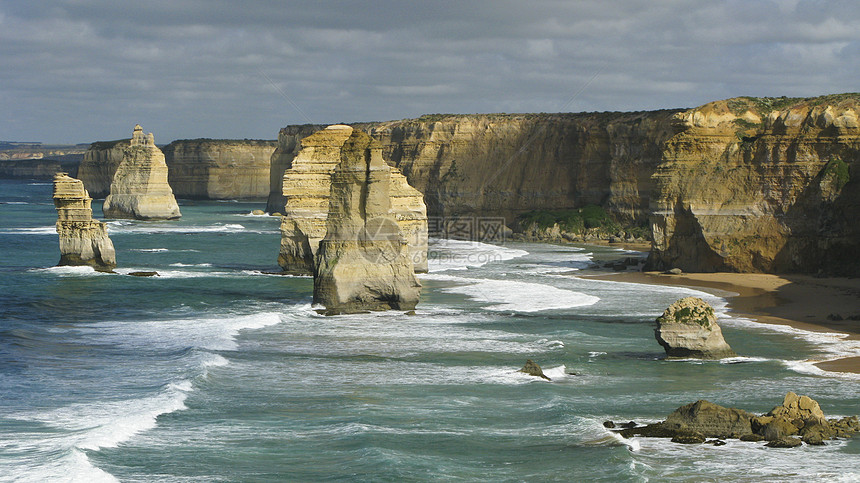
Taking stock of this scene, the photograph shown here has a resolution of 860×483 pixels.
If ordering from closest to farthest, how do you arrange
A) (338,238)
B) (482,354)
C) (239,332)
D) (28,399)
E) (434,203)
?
1. (28,399)
2. (482,354)
3. (239,332)
4. (338,238)
5. (434,203)

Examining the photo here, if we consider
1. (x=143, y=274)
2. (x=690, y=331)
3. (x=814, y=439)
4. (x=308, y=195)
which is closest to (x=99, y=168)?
(x=143, y=274)

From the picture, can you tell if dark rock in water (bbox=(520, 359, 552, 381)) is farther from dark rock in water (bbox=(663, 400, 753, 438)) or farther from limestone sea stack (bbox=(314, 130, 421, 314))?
limestone sea stack (bbox=(314, 130, 421, 314))

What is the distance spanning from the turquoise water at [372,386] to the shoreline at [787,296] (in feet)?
4.17

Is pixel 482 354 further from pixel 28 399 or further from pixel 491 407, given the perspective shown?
pixel 28 399

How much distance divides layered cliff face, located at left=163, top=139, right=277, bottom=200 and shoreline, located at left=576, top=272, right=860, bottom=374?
4693 inches

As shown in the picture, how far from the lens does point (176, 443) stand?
16594mm

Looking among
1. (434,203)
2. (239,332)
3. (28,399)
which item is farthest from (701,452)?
(434,203)

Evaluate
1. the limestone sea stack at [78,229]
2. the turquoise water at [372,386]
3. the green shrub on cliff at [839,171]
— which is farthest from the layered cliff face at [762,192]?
the limestone sea stack at [78,229]

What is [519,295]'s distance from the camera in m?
37.9

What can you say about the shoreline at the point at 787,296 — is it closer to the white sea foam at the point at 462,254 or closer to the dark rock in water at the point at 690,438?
the white sea foam at the point at 462,254

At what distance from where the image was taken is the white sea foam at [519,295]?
1372 inches

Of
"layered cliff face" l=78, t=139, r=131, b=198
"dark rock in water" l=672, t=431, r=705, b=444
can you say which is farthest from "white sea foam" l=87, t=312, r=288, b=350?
"layered cliff face" l=78, t=139, r=131, b=198

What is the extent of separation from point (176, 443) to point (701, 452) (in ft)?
28.0

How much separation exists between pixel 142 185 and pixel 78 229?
54.2m
